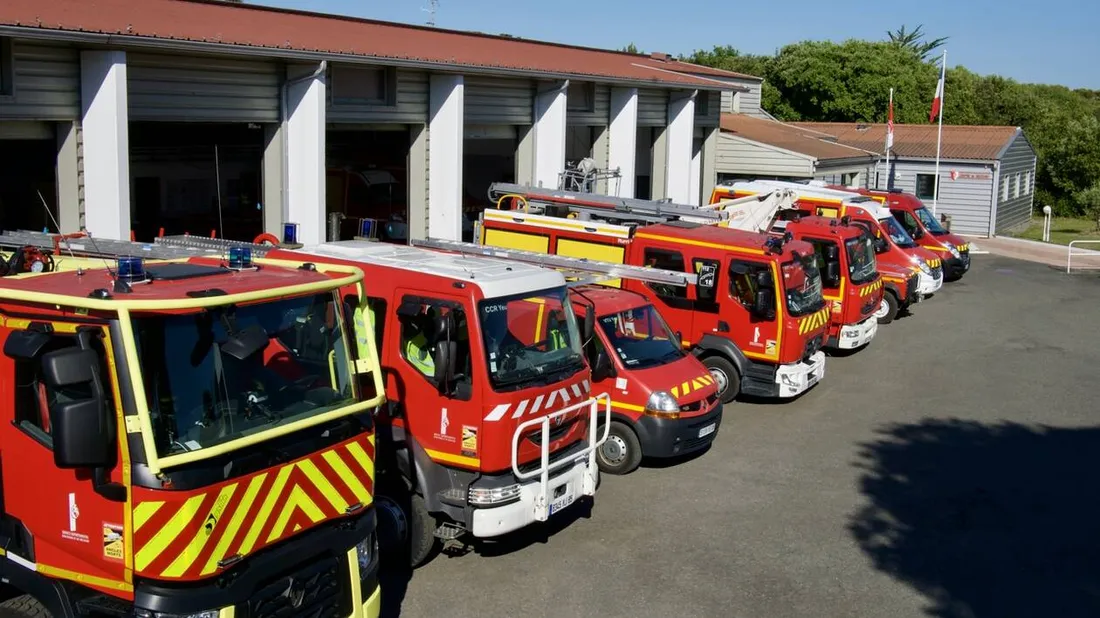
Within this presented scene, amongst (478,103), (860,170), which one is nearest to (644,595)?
(478,103)

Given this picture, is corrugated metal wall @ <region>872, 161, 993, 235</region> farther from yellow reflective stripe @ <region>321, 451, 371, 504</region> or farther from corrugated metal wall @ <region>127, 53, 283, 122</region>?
yellow reflective stripe @ <region>321, 451, 371, 504</region>

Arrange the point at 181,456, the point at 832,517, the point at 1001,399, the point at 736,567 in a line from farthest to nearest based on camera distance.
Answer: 1. the point at 1001,399
2. the point at 832,517
3. the point at 736,567
4. the point at 181,456

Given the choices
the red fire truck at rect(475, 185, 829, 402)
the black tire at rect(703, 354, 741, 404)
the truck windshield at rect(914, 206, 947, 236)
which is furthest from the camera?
the truck windshield at rect(914, 206, 947, 236)

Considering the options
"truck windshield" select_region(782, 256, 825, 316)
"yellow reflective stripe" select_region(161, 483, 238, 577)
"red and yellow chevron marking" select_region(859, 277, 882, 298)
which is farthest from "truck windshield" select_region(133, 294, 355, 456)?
"red and yellow chevron marking" select_region(859, 277, 882, 298)

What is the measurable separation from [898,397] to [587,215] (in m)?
5.37

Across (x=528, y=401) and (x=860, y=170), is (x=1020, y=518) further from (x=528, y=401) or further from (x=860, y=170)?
(x=860, y=170)

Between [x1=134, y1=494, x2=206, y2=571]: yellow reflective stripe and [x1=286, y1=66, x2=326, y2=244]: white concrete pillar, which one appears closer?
[x1=134, y1=494, x2=206, y2=571]: yellow reflective stripe

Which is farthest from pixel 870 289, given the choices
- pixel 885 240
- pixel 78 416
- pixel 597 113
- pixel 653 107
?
pixel 78 416

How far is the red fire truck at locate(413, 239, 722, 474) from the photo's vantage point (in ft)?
37.9

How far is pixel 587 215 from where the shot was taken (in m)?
16.5

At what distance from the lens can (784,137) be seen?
35500 mm

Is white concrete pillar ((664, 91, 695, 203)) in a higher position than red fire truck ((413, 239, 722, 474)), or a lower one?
higher

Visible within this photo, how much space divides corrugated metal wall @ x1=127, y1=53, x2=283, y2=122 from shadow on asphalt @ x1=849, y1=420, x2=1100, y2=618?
32.4 feet

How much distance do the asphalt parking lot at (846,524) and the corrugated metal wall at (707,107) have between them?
1308cm
